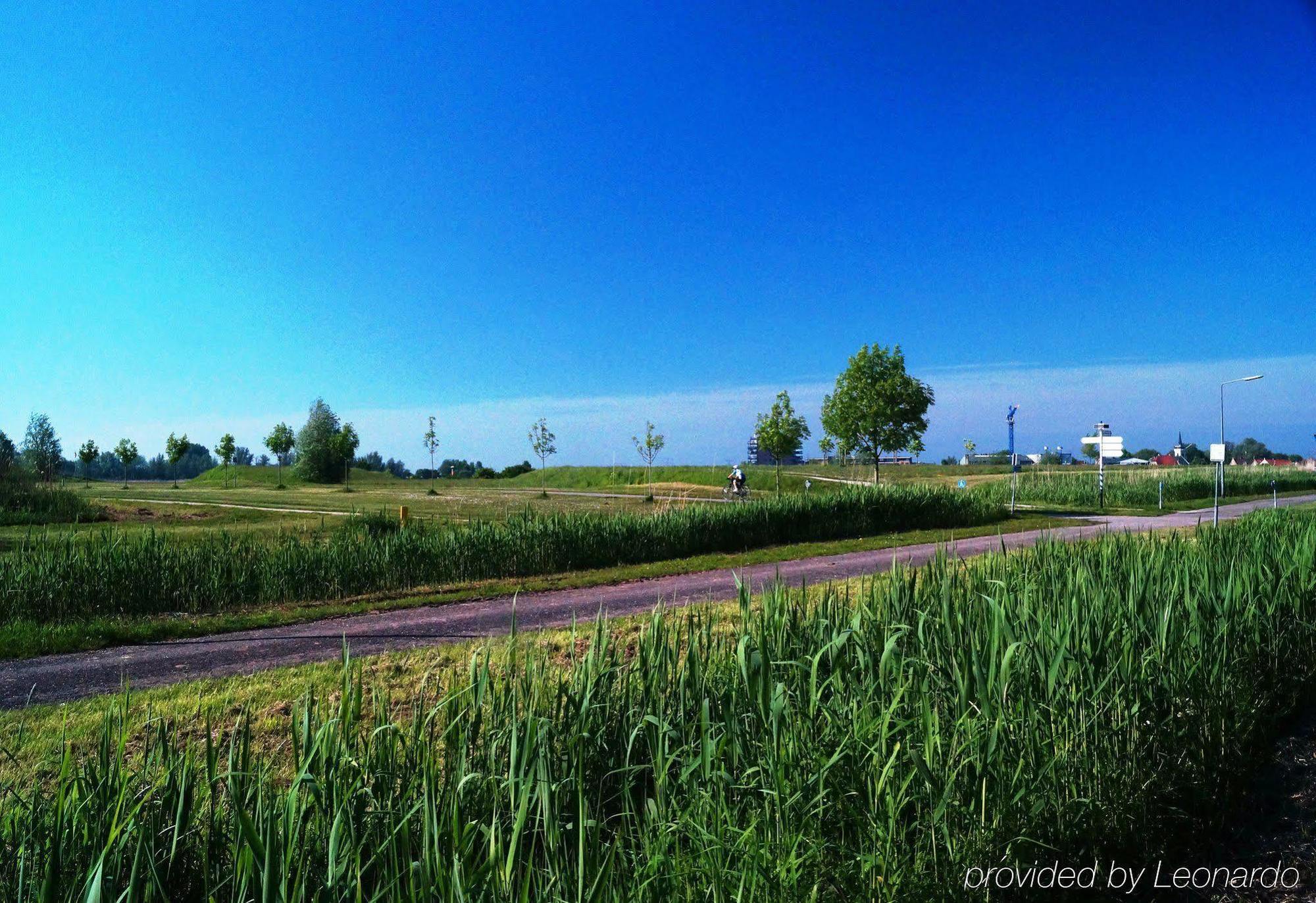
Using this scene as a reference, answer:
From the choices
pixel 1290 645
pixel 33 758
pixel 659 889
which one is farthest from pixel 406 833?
pixel 1290 645

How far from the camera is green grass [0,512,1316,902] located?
2266mm

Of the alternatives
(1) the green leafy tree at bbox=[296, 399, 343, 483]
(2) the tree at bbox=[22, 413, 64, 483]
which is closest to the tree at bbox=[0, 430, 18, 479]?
(2) the tree at bbox=[22, 413, 64, 483]

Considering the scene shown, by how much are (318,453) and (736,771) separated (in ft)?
238

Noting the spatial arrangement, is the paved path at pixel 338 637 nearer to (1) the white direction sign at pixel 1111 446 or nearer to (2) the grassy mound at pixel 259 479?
(1) the white direction sign at pixel 1111 446

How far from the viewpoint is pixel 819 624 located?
382 cm

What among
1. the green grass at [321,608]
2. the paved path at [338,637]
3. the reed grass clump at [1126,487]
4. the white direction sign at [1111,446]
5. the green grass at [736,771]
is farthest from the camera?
the reed grass clump at [1126,487]

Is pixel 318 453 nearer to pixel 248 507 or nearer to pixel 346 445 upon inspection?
pixel 346 445

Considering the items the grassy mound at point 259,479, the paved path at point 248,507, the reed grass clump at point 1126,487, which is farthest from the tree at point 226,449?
the reed grass clump at point 1126,487

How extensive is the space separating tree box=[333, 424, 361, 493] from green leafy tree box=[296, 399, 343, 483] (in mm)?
107

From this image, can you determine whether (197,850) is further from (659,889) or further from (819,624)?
(819,624)

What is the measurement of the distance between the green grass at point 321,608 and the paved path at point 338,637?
0.95 feet

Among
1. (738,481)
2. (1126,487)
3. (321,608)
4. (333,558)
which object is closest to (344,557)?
(333,558)

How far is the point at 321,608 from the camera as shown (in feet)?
33.8

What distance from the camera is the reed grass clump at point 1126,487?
104 feet
